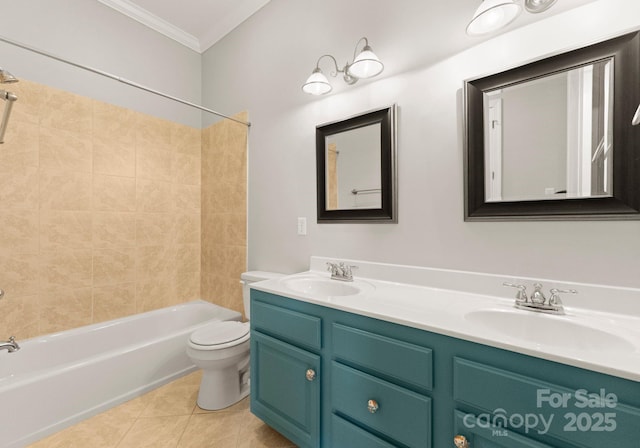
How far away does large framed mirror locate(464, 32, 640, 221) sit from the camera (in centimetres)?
95

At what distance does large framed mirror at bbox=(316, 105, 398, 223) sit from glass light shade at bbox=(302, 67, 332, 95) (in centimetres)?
20

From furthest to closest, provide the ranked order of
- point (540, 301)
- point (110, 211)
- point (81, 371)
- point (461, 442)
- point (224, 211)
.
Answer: point (224, 211), point (110, 211), point (81, 371), point (540, 301), point (461, 442)

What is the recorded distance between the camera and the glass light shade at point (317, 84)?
1.64 m

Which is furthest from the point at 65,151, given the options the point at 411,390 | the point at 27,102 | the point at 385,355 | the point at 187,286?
the point at 411,390

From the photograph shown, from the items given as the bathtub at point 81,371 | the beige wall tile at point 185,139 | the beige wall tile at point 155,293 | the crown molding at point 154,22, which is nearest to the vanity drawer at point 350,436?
the bathtub at point 81,371

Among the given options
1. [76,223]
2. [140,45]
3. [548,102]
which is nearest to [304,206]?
[548,102]

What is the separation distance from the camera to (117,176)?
86.3 inches

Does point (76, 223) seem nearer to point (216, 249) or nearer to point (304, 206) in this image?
point (216, 249)

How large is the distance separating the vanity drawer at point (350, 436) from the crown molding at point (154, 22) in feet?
10.5

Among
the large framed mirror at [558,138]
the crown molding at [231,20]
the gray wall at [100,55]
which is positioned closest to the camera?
the large framed mirror at [558,138]

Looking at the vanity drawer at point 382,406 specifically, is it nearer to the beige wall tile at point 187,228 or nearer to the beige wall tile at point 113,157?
the beige wall tile at point 187,228

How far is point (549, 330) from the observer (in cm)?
99

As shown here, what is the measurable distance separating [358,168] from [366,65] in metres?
0.55

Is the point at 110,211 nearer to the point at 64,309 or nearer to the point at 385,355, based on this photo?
the point at 64,309
